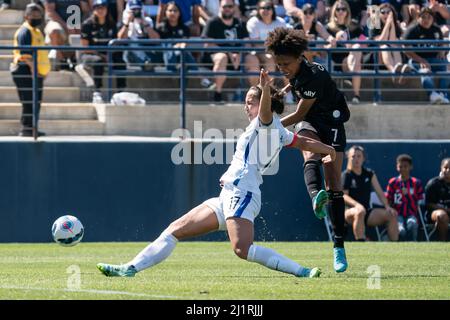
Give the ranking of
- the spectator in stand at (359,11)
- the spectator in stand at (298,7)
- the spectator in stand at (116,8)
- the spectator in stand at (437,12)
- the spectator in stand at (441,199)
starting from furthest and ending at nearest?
the spectator in stand at (116,8)
the spectator in stand at (437,12)
the spectator in stand at (359,11)
the spectator in stand at (298,7)
the spectator in stand at (441,199)

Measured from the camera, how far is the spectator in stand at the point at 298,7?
769 inches

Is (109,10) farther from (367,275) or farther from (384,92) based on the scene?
(367,275)

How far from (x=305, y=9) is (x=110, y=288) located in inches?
433

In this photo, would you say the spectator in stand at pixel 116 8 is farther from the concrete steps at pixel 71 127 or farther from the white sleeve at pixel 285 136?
the white sleeve at pixel 285 136

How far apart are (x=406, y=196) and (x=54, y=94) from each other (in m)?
6.20

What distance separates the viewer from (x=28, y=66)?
1791 cm

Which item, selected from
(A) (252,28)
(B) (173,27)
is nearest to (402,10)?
(A) (252,28)

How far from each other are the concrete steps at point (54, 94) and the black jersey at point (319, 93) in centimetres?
835

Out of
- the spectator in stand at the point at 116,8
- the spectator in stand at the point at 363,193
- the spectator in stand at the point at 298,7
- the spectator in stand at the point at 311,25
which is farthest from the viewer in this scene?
the spectator in stand at the point at 116,8

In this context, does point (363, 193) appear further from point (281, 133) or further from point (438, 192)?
point (281, 133)

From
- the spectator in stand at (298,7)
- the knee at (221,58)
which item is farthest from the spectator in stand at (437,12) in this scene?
the knee at (221,58)

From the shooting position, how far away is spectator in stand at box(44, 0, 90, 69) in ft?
64.1

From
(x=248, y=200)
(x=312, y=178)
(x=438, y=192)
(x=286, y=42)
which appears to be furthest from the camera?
(x=438, y=192)

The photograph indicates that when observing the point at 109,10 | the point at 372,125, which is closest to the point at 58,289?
the point at 372,125
